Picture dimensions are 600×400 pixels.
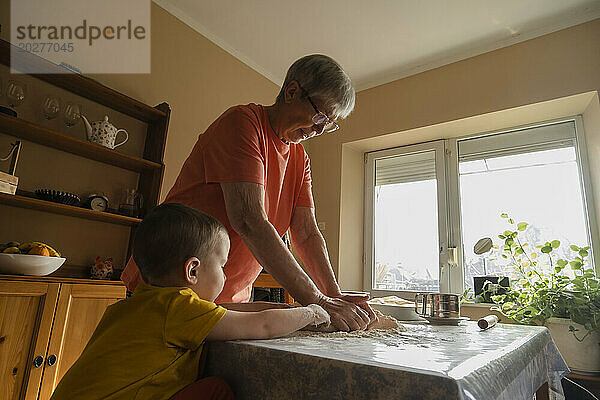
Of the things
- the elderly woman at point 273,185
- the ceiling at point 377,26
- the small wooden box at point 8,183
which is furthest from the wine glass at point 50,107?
the elderly woman at point 273,185

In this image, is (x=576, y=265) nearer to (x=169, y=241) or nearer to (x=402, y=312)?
(x=402, y=312)

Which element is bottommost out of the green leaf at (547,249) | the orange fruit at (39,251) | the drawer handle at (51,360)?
the drawer handle at (51,360)

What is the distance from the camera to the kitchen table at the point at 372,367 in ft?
1.38

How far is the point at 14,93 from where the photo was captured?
1890 mm

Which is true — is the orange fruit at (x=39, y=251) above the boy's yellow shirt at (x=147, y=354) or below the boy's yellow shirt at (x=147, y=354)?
above

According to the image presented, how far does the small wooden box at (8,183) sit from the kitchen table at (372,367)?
5.58ft

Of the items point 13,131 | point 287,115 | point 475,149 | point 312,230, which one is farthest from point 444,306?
point 475,149

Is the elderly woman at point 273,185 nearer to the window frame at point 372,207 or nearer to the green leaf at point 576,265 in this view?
the green leaf at point 576,265

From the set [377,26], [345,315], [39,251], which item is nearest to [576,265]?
[345,315]

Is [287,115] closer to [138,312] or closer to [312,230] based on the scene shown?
[312,230]

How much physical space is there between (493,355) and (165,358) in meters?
0.49

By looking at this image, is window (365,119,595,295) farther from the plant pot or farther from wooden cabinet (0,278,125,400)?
wooden cabinet (0,278,125,400)

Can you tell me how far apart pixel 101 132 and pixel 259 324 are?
6.47 feet

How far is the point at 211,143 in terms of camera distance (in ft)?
3.13
